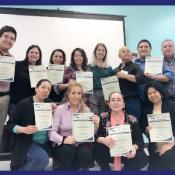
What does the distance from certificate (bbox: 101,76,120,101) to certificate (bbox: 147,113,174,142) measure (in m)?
0.55

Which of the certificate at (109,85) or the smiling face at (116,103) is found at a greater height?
the certificate at (109,85)

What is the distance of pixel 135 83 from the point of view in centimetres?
339

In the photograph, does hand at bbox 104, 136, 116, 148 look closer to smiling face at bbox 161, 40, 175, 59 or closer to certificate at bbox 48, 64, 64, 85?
certificate at bbox 48, 64, 64, 85

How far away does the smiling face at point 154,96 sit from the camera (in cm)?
308

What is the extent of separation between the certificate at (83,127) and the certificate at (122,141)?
24 centimetres

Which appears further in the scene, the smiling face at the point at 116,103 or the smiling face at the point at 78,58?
the smiling face at the point at 78,58

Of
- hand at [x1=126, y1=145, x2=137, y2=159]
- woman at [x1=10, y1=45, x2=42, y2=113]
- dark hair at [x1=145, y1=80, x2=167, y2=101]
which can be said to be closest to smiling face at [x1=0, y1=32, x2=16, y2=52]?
woman at [x1=10, y1=45, x2=42, y2=113]

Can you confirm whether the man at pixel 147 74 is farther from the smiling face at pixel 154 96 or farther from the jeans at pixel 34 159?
the jeans at pixel 34 159

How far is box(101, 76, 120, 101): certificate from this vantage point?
3.31 metres

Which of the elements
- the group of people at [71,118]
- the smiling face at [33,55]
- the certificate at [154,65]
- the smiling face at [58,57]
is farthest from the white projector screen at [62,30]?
the certificate at [154,65]

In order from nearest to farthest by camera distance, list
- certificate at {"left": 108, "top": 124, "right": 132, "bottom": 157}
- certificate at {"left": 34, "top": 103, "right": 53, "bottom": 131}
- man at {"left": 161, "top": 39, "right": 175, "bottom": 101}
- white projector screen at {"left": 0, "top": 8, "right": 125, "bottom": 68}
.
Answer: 1. certificate at {"left": 108, "top": 124, "right": 132, "bottom": 157}
2. certificate at {"left": 34, "top": 103, "right": 53, "bottom": 131}
3. man at {"left": 161, "top": 39, "right": 175, "bottom": 101}
4. white projector screen at {"left": 0, "top": 8, "right": 125, "bottom": 68}

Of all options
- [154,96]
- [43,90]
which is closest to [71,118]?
[43,90]

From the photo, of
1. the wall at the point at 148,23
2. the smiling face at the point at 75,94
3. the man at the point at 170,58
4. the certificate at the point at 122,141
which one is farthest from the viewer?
the wall at the point at 148,23

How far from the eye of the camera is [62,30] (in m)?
4.86
